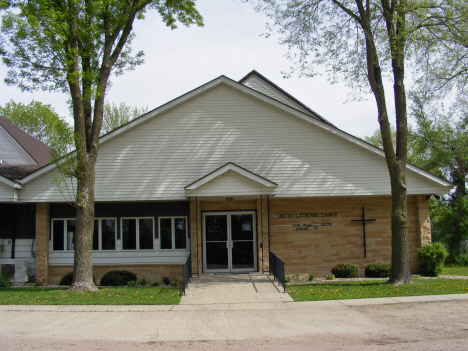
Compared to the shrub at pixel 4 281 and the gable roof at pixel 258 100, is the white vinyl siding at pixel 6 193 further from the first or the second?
the shrub at pixel 4 281

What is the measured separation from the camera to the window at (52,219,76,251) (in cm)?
1772

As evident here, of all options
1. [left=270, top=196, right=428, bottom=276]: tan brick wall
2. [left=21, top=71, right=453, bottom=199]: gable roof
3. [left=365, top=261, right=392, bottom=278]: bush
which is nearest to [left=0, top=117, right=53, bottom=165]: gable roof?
[left=21, top=71, right=453, bottom=199]: gable roof

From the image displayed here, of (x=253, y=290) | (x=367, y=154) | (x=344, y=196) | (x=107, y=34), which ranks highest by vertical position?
(x=107, y=34)

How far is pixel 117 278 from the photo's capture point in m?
16.2

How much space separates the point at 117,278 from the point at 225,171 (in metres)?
5.70

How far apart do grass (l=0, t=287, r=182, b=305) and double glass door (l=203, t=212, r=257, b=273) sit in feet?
11.6

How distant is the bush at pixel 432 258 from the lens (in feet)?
54.7

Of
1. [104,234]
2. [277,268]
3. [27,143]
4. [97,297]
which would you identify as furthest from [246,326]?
[27,143]

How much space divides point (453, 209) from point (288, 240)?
18666mm

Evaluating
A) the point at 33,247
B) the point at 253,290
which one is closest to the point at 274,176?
the point at 253,290

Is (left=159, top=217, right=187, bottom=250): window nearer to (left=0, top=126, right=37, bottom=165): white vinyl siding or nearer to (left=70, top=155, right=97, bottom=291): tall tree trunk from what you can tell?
(left=70, top=155, right=97, bottom=291): tall tree trunk

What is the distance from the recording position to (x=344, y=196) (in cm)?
1741

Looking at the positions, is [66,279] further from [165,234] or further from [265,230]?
[265,230]

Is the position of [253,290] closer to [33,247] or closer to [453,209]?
[33,247]
